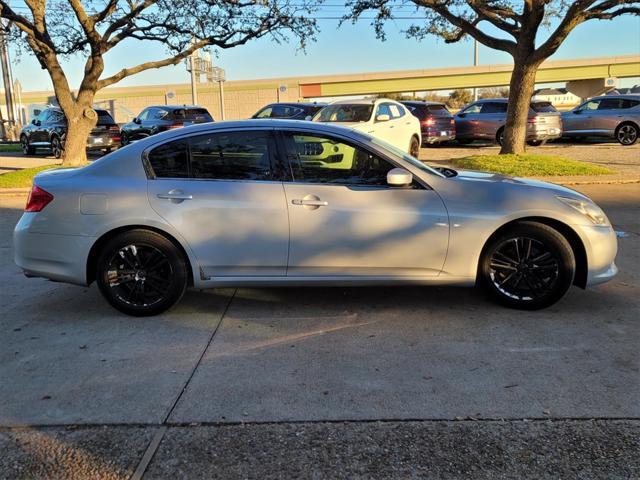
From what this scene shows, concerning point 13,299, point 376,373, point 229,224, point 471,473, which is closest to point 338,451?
point 471,473

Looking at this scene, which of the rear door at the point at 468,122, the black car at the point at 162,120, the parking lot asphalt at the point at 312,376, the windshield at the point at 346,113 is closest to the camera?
the parking lot asphalt at the point at 312,376

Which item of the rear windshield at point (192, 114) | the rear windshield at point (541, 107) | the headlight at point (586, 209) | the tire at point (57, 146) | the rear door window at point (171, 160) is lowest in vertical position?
the headlight at point (586, 209)

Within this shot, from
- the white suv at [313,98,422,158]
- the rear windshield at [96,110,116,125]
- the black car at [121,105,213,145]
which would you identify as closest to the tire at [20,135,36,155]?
the rear windshield at [96,110,116,125]

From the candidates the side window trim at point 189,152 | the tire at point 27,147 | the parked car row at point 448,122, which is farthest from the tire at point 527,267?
the tire at point 27,147

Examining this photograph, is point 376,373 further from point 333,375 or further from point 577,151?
point 577,151

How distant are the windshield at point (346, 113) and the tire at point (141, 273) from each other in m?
9.14

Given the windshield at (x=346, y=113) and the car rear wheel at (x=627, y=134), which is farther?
the car rear wheel at (x=627, y=134)

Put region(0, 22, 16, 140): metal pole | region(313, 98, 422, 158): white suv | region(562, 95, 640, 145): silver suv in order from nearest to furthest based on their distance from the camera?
region(313, 98, 422, 158): white suv < region(562, 95, 640, 145): silver suv < region(0, 22, 16, 140): metal pole

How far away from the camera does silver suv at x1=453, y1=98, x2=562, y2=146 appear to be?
63.0 feet

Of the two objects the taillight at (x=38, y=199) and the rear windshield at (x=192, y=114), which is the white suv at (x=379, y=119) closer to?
the rear windshield at (x=192, y=114)

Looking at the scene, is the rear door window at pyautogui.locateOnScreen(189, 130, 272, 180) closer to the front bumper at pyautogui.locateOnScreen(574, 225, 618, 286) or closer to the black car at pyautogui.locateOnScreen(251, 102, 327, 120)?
the front bumper at pyautogui.locateOnScreen(574, 225, 618, 286)

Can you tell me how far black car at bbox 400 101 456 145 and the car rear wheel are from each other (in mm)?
5739

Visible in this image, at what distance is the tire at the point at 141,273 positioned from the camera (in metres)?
4.48

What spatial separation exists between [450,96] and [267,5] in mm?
96731
